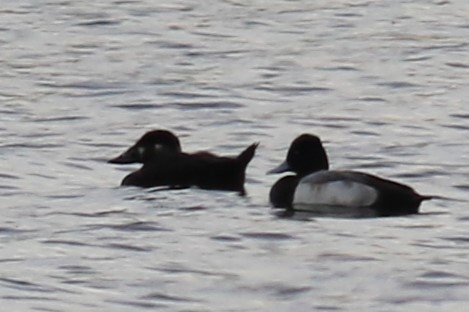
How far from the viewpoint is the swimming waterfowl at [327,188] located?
13711 mm

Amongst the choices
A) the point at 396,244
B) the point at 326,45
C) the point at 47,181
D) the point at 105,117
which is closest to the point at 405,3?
the point at 326,45

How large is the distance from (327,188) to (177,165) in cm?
121

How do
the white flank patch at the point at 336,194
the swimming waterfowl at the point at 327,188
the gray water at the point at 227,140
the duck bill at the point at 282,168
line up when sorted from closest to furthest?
the gray water at the point at 227,140
the swimming waterfowl at the point at 327,188
the white flank patch at the point at 336,194
the duck bill at the point at 282,168

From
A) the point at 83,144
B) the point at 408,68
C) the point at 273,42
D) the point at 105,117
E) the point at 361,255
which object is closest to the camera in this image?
the point at 361,255

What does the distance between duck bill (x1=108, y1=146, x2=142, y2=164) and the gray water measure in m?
0.12

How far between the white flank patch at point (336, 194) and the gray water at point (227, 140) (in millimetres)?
313

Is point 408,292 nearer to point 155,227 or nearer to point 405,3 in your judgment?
point 155,227

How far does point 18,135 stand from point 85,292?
524 centimetres

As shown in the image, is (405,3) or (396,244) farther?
(405,3)

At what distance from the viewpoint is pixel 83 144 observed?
52.6 feet

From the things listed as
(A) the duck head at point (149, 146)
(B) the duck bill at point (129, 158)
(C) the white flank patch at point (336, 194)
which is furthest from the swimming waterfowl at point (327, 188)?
(B) the duck bill at point (129, 158)

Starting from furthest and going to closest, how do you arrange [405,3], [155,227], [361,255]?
[405,3], [155,227], [361,255]

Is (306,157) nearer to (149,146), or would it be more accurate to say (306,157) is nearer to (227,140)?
(149,146)

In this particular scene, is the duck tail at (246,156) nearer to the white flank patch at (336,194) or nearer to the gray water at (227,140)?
the gray water at (227,140)
